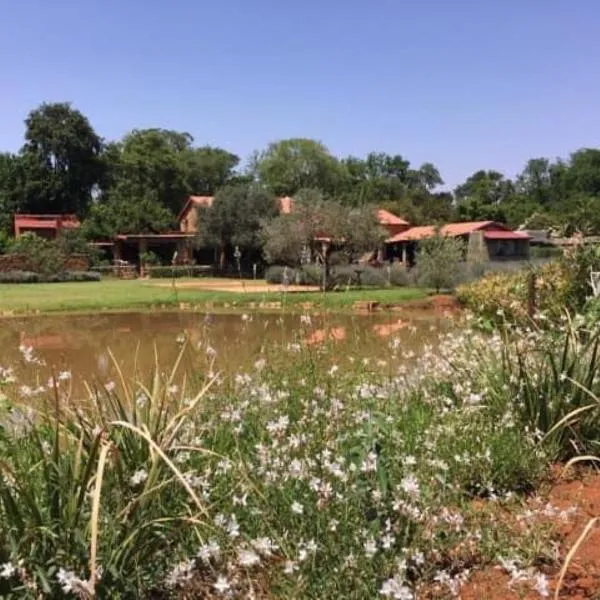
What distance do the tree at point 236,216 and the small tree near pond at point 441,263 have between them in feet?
42.6

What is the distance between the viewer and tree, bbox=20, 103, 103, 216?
6200 cm

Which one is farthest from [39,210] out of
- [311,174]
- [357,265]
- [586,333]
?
[586,333]

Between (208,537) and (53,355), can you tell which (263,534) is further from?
(53,355)

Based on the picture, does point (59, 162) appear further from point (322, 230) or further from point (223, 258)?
point (322, 230)

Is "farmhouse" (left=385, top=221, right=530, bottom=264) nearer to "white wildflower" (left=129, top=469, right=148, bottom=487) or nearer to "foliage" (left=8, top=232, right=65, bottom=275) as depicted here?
"foliage" (left=8, top=232, right=65, bottom=275)

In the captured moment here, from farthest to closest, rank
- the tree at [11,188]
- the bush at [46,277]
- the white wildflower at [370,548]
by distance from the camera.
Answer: the tree at [11,188]
the bush at [46,277]
the white wildflower at [370,548]

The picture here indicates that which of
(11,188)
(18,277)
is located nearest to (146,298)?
(18,277)

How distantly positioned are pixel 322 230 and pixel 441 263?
6800mm

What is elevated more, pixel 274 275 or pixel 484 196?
pixel 484 196

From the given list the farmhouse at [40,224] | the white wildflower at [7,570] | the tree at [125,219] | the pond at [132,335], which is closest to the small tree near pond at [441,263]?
the pond at [132,335]

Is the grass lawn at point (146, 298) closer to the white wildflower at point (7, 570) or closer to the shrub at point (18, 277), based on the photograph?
the shrub at point (18, 277)

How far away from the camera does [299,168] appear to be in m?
73.4

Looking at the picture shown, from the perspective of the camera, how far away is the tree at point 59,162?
203 ft

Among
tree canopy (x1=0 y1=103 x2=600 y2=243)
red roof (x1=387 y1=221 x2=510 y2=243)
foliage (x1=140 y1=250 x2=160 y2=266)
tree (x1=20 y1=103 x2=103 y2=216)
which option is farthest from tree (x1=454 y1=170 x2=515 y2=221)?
tree (x1=20 y1=103 x2=103 y2=216)
